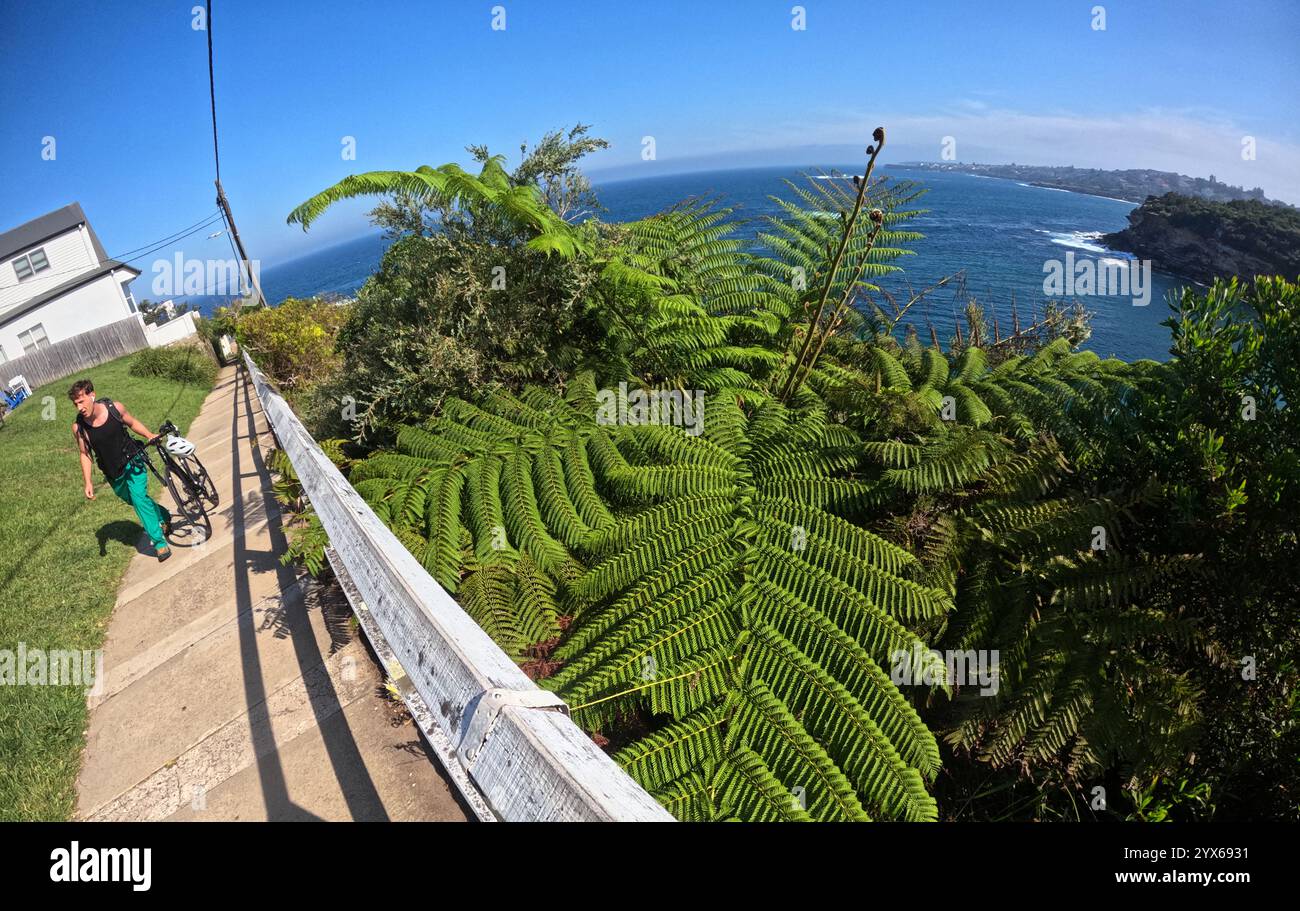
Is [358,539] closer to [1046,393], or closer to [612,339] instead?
[612,339]

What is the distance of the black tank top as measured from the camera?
19.0 ft

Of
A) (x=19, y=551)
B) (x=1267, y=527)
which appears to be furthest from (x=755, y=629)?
(x=19, y=551)

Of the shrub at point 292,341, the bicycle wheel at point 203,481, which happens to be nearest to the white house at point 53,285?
the shrub at point 292,341

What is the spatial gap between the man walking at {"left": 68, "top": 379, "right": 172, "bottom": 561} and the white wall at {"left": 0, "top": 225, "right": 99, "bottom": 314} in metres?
42.7

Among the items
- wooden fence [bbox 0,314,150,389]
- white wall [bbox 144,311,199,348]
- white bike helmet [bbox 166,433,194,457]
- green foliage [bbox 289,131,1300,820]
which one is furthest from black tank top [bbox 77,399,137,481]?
wooden fence [bbox 0,314,150,389]

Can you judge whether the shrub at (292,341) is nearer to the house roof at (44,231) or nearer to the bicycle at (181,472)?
the bicycle at (181,472)

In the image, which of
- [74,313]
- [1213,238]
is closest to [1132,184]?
[1213,238]

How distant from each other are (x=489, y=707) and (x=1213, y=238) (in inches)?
1597

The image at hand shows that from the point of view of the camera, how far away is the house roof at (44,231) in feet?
113

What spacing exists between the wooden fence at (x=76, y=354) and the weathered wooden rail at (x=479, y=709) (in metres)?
35.9

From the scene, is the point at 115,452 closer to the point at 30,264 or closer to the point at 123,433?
the point at 123,433

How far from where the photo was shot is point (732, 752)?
1756 millimetres

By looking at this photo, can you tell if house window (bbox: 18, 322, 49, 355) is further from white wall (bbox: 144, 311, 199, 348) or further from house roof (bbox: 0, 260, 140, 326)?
white wall (bbox: 144, 311, 199, 348)

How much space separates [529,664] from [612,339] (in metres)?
2.04
